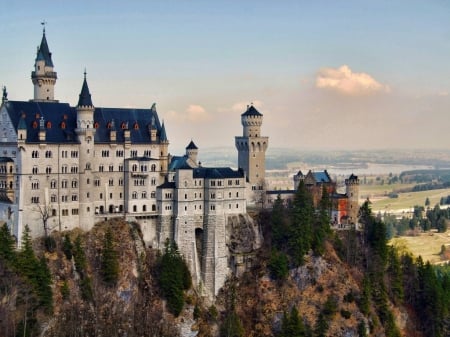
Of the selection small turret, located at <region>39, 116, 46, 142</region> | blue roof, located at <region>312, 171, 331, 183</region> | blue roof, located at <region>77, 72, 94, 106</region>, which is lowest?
blue roof, located at <region>312, 171, 331, 183</region>

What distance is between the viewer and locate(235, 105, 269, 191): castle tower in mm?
105188

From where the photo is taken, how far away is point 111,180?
93.6m

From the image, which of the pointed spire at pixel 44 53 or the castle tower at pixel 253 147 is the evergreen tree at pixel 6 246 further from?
the castle tower at pixel 253 147

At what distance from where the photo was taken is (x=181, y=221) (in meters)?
93.9

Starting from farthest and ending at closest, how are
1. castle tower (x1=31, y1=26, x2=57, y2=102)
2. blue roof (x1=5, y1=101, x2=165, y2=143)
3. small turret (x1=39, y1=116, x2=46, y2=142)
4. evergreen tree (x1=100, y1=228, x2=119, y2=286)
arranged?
castle tower (x1=31, y1=26, x2=57, y2=102)
blue roof (x1=5, y1=101, x2=165, y2=143)
small turret (x1=39, y1=116, x2=46, y2=142)
evergreen tree (x1=100, y1=228, x2=119, y2=286)

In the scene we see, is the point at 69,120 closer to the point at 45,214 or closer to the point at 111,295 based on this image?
the point at 45,214

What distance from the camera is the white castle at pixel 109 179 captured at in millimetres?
86812

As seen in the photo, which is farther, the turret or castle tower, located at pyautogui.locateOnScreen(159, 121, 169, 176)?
castle tower, located at pyautogui.locateOnScreen(159, 121, 169, 176)

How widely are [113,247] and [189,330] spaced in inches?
516

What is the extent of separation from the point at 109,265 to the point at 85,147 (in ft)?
47.9

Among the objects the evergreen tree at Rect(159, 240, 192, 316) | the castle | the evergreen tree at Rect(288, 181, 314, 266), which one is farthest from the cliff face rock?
the evergreen tree at Rect(288, 181, 314, 266)

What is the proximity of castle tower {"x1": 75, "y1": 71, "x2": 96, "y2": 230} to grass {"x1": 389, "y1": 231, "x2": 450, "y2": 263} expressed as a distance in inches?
3693

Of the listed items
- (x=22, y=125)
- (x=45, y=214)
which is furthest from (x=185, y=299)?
(x=22, y=125)

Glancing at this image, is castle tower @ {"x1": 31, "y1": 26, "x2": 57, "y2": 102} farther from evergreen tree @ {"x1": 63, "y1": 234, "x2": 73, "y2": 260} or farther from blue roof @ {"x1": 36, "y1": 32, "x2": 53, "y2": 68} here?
evergreen tree @ {"x1": 63, "y1": 234, "x2": 73, "y2": 260}
